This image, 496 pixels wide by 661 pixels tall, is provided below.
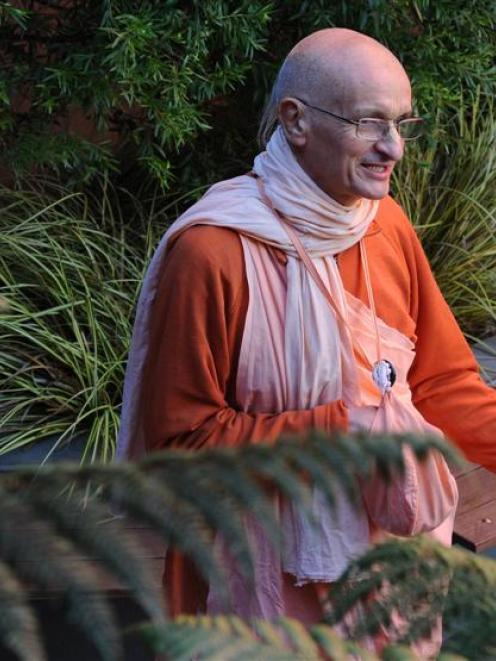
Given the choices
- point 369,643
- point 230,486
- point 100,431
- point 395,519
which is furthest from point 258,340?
point 100,431

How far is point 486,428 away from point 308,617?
1.87 feet

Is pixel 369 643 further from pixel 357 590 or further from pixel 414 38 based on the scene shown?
pixel 414 38

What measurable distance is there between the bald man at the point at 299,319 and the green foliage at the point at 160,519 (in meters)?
1.21

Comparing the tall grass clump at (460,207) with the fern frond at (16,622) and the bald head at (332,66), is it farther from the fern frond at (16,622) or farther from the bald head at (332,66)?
the fern frond at (16,622)

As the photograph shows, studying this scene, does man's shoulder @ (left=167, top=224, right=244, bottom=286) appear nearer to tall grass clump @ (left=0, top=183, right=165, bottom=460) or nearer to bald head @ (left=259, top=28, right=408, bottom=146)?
bald head @ (left=259, top=28, right=408, bottom=146)

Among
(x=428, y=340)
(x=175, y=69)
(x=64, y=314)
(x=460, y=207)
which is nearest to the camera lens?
(x=428, y=340)

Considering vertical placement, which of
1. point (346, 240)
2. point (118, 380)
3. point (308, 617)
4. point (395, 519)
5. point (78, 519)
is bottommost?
point (118, 380)

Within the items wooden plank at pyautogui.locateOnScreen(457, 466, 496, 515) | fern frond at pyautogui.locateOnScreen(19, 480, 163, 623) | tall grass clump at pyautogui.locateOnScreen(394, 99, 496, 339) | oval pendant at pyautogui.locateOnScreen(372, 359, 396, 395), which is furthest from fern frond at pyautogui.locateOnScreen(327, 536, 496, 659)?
tall grass clump at pyautogui.locateOnScreen(394, 99, 496, 339)

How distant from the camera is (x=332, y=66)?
2523 mm

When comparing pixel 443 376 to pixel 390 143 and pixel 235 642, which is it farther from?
pixel 235 642

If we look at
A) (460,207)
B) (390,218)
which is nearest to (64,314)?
(460,207)

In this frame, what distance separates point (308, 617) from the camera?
2.54 m

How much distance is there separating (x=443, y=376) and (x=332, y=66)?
0.75 metres

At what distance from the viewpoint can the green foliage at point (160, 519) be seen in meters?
1.00
